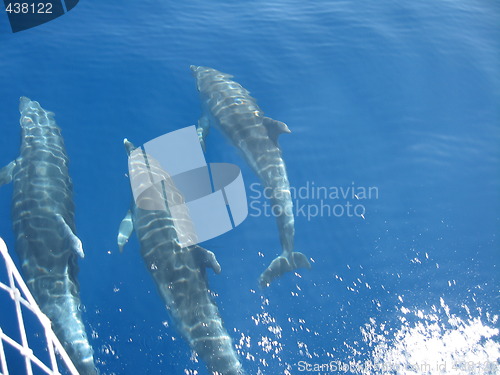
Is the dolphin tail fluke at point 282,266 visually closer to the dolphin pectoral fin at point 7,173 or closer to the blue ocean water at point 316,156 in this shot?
the blue ocean water at point 316,156

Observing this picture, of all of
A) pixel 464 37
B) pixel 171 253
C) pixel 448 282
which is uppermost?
pixel 464 37

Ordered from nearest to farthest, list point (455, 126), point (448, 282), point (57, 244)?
point (57, 244), point (448, 282), point (455, 126)

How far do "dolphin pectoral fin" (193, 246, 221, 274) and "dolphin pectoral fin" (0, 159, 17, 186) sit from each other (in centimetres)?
507

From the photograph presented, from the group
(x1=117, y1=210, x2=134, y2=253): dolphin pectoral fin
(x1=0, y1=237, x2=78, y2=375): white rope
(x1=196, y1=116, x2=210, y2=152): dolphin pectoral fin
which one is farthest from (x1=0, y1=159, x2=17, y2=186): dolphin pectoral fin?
(x1=0, y1=237, x2=78, y2=375): white rope

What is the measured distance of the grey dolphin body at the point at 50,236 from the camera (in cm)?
845

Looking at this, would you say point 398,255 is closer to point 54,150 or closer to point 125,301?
point 125,301

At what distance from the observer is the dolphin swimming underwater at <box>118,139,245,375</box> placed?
8344 mm

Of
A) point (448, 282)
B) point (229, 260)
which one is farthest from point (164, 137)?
point (448, 282)

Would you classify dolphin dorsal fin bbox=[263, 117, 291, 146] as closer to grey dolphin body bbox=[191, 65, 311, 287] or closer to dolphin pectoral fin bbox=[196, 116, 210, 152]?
grey dolphin body bbox=[191, 65, 311, 287]

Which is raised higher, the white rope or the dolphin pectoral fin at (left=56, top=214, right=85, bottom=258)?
the white rope

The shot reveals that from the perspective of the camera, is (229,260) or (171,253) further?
(229,260)

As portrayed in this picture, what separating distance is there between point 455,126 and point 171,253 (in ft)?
31.2

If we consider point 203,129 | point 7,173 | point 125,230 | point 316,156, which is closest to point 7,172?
point 7,173

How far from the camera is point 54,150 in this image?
11289 millimetres
